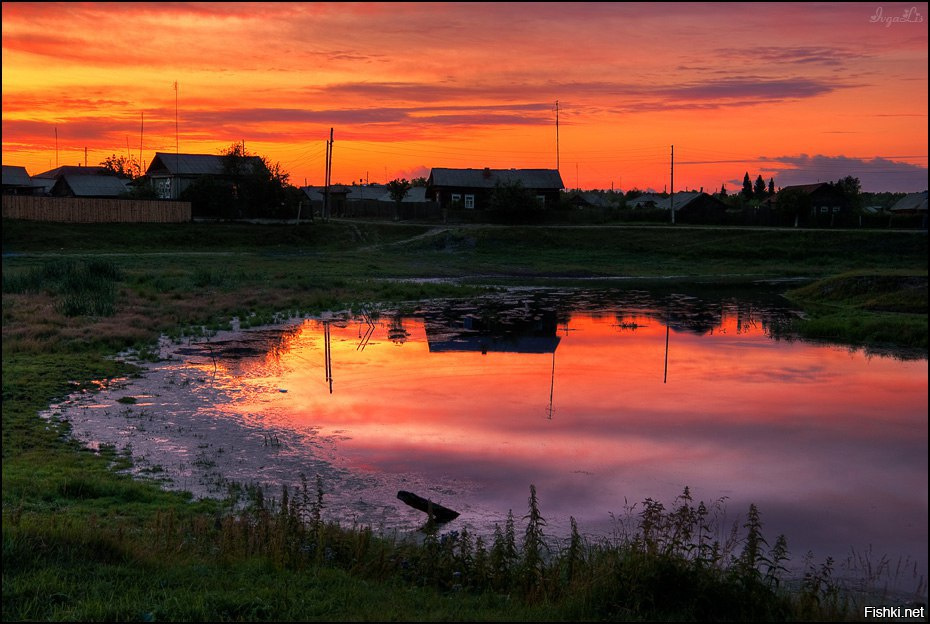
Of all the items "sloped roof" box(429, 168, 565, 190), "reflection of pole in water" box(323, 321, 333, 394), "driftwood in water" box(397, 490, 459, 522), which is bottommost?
"driftwood in water" box(397, 490, 459, 522)

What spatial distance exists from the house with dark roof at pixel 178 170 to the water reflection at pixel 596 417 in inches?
2136

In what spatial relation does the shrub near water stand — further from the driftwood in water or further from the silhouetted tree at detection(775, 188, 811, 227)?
the silhouetted tree at detection(775, 188, 811, 227)

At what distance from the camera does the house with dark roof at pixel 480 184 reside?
90188 mm

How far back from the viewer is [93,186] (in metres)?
91.1

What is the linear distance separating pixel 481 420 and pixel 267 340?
498 inches

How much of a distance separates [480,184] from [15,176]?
2017 inches

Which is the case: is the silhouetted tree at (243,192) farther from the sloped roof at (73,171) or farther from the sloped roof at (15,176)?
the sloped roof at (73,171)

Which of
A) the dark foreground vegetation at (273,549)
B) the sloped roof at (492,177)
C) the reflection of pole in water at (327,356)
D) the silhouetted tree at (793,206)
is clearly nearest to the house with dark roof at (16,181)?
the sloped roof at (492,177)

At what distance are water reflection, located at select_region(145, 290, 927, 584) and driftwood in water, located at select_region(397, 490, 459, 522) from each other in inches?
5.5

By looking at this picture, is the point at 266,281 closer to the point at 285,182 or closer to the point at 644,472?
the point at 644,472

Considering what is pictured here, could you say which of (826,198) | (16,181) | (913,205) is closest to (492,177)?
(826,198)

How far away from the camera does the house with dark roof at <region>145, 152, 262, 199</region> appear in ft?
265

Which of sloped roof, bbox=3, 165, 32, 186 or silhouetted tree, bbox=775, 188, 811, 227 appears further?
sloped roof, bbox=3, 165, 32, 186

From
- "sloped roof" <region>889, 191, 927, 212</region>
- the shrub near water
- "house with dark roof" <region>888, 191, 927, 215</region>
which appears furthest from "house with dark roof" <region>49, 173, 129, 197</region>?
"sloped roof" <region>889, 191, 927, 212</region>
